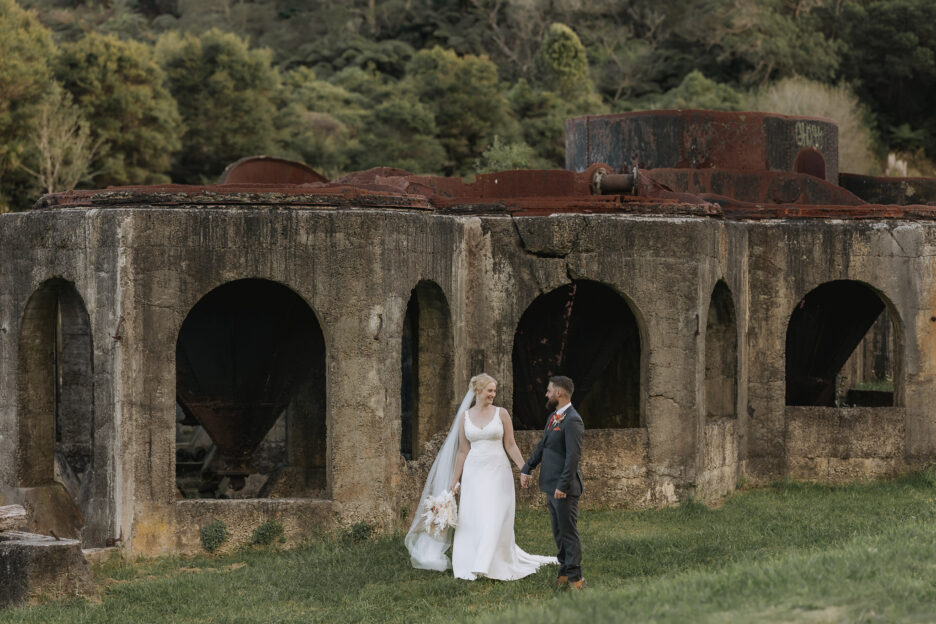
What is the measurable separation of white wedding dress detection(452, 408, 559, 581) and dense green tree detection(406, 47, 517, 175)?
31262mm

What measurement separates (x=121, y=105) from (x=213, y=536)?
28.0 m

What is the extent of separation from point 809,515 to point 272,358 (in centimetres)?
625

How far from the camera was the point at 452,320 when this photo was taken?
14508 millimetres

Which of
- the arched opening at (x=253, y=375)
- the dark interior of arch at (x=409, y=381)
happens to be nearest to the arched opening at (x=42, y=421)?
the arched opening at (x=253, y=375)

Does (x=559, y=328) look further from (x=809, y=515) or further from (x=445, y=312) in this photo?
(x=809, y=515)

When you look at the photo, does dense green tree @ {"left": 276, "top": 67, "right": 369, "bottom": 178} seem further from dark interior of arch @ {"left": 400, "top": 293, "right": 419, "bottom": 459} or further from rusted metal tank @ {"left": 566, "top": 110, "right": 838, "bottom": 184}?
dark interior of arch @ {"left": 400, "top": 293, "right": 419, "bottom": 459}

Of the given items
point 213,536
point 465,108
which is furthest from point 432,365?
point 465,108

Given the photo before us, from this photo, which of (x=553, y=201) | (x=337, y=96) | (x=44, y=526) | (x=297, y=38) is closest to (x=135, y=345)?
(x=44, y=526)

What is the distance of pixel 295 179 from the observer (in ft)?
54.6

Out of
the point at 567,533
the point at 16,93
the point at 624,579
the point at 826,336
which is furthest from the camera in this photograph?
the point at 16,93

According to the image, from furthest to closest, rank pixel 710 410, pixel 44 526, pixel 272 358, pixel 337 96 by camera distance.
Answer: pixel 337 96 → pixel 710 410 → pixel 272 358 → pixel 44 526

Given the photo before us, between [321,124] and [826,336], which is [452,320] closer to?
[826,336]

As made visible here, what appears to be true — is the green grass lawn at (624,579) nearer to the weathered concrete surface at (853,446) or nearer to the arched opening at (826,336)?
the weathered concrete surface at (853,446)

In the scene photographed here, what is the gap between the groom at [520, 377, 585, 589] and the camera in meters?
10.6
